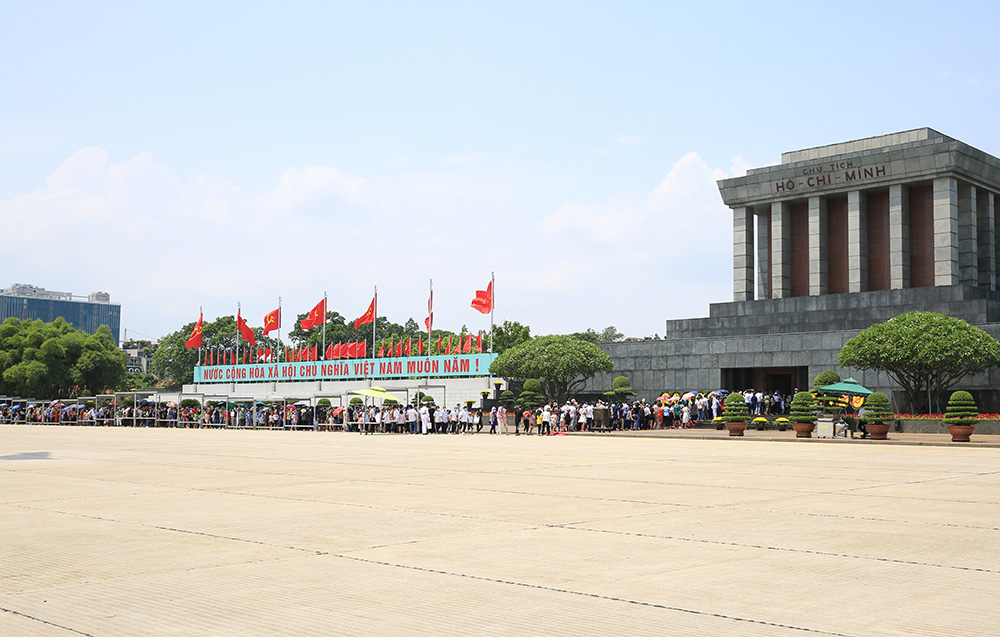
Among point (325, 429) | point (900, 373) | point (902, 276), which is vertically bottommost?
point (325, 429)

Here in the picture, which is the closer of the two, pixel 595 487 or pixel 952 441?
pixel 595 487

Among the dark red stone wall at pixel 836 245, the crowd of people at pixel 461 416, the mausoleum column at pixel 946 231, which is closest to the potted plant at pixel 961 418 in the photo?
the crowd of people at pixel 461 416

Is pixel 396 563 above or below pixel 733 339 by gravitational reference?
below

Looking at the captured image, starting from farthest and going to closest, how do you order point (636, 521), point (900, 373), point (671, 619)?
point (900, 373) < point (636, 521) < point (671, 619)

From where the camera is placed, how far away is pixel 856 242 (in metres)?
53.3

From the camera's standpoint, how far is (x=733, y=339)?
51344mm

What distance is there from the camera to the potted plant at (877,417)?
3312 cm

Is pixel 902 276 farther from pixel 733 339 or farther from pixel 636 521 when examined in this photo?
pixel 636 521

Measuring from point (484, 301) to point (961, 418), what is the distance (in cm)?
3449

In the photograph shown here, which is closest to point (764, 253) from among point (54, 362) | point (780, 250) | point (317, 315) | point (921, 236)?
point (780, 250)

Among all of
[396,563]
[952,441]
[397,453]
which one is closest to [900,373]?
[952,441]

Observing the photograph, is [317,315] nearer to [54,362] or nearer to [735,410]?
[54,362]

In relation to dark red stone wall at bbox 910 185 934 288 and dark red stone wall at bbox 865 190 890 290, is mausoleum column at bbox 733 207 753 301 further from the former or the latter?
dark red stone wall at bbox 910 185 934 288

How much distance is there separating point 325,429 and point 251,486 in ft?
119
